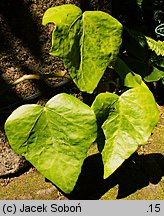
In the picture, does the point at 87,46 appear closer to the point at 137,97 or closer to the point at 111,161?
the point at 137,97

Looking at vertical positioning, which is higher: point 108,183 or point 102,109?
point 102,109

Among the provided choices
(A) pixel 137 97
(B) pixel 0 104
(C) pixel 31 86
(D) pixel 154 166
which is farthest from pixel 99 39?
(D) pixel 154 166

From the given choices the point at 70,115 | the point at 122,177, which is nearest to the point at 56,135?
the point at 70,115

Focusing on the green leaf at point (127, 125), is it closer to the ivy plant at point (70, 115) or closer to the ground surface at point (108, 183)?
the ivy plant at point (70, 115)

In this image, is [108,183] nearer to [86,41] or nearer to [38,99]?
[38,99]

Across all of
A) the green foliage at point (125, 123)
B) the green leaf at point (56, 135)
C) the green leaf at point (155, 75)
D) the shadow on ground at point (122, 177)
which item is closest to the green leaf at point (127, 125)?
the green foliage at point (125, 123)

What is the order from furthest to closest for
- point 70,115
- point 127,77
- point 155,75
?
point 155,75, point 127,77, point 70,115
